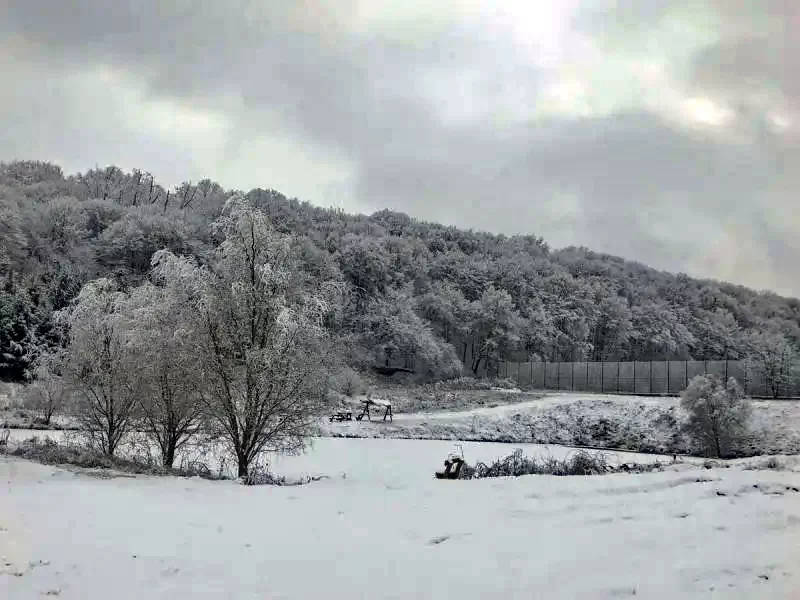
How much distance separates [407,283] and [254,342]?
73.1m

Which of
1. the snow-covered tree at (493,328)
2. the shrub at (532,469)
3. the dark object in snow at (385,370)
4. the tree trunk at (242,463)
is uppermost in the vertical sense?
the snow-covered tree at (493,328)

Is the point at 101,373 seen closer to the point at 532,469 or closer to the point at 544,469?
the point at 532,469

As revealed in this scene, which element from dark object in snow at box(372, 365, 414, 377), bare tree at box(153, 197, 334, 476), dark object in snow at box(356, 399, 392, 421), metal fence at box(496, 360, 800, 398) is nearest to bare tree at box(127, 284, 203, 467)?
bare tree at box(153, 197, 334, 476)

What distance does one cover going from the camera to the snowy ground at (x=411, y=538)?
17.5 feet

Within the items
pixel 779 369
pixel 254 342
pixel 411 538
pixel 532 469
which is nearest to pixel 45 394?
pixel 254 342

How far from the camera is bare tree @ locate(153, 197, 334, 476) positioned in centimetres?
1353

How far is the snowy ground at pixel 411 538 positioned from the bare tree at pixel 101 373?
6097 millimetres

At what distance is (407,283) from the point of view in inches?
3418

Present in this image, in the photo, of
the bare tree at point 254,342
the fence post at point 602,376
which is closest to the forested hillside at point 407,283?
the fence post at point 602,376

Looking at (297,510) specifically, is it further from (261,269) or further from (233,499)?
(261,269)

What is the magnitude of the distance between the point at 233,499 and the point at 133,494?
1498 millimetres

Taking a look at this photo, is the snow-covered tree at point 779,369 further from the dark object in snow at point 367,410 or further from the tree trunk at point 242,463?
the tree trunk at point 242,463

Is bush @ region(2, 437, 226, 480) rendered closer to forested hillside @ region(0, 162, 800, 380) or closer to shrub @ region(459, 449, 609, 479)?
shrub @ region(459, 449, 609, 479)

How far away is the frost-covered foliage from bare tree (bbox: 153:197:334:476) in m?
18.8
